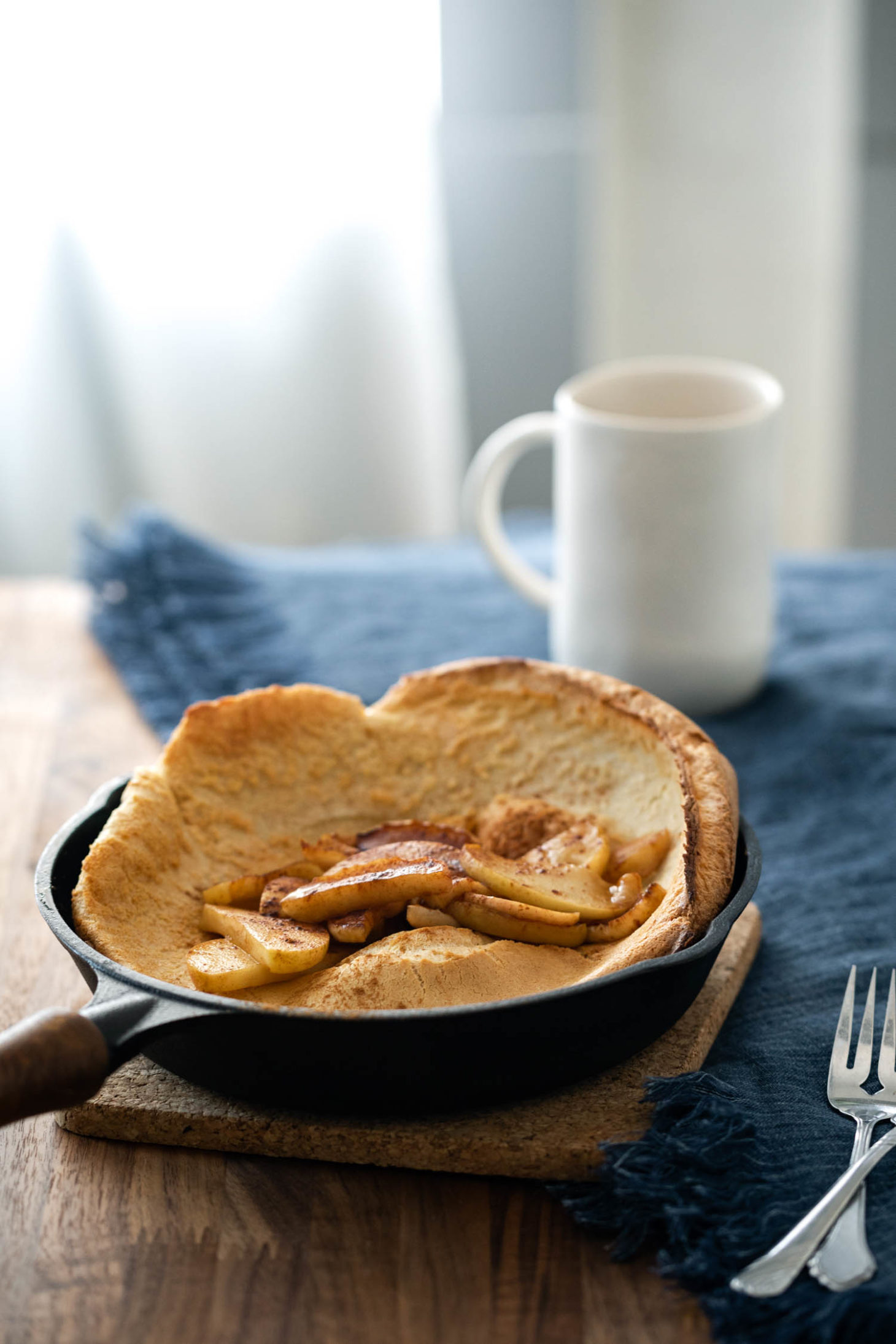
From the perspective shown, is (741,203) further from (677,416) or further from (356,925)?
(356,925)

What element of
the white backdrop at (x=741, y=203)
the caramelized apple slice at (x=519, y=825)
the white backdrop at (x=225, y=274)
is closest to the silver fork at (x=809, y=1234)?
the caramelized apple slice at (x=519, y=825)

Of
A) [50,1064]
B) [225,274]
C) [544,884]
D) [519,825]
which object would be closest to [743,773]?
[519,825]

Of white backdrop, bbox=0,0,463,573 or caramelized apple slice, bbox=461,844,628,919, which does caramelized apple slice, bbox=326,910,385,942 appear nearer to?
caramelized apple slice, bbox=461,844,628,919

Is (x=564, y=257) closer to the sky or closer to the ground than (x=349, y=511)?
closer to the sky

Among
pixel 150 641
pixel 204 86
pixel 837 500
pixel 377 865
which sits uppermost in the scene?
pixel 204 86

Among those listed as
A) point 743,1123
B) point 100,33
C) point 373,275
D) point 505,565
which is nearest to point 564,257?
point 373,275

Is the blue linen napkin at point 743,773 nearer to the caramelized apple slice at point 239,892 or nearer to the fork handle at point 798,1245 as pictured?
the fork handle at point 798,1245

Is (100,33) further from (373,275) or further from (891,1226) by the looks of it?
(891,1226)
